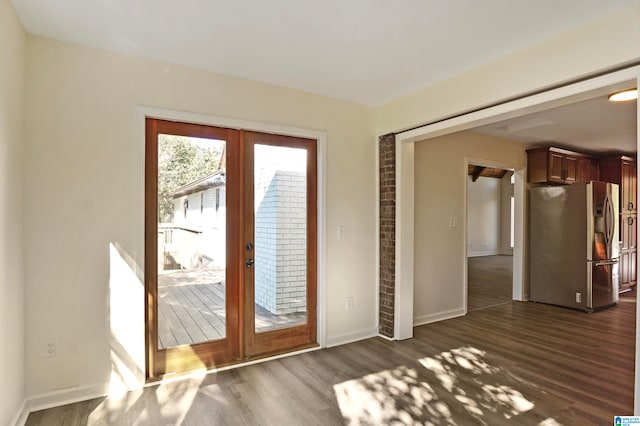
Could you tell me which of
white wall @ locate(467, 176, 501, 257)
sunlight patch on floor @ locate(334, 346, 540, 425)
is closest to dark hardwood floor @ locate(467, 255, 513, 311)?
white wall @ locate(467, 176, 501, 257)

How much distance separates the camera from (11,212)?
6.89 ft

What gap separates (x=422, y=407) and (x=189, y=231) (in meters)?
2.33

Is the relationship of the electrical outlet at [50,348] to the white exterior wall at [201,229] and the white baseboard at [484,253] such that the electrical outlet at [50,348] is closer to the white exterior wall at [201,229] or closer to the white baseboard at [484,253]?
the white exterior wall at [201,229]

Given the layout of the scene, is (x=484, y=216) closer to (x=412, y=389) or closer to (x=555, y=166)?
(x=555, y=166)

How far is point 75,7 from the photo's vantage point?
81.4 inches

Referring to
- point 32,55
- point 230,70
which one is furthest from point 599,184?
point 32,55

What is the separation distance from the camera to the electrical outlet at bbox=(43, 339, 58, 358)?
240 cm

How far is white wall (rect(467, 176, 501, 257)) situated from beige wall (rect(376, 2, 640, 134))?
8957 mm

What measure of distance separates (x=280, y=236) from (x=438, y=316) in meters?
2.53

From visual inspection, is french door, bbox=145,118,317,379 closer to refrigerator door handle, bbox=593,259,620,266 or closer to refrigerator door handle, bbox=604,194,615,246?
refrigerator door handle, bbox=593,259,620,266

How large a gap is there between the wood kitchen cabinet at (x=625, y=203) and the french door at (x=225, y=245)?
5.93 meters

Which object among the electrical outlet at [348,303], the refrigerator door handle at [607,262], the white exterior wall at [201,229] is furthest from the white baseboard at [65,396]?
the refrigerator door handle at [607,262]

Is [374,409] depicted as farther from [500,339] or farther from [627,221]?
[627,221]

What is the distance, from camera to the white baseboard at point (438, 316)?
432cm
